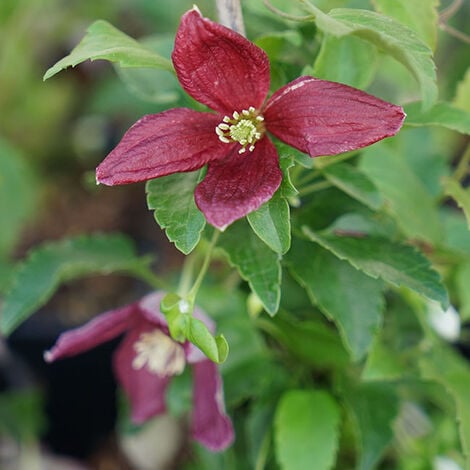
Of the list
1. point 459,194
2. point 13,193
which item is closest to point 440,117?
point 459,194

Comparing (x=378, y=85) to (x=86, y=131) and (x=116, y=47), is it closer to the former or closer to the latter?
(x=86, y=131)

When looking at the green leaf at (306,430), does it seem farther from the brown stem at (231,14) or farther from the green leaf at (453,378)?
the brown stem at (231,14)

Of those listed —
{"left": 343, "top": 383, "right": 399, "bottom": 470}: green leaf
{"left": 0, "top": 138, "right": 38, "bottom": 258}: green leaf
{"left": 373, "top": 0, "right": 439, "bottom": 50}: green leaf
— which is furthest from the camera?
{"left": 0, "top": 138, "right": 38, "bottom": 258}: green leaf

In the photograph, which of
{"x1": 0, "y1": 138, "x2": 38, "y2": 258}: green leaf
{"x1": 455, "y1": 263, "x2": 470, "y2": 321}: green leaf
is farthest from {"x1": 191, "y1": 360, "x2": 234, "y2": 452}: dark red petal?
{"x1": 0, "y1": 138, "x2": 38, "y2": 258}: green leaf

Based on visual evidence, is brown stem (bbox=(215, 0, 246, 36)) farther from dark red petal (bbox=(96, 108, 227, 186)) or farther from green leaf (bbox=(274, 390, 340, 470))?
green leaf (bbox=(274, 390, 340, 470))

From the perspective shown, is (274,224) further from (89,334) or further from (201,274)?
(89,334)

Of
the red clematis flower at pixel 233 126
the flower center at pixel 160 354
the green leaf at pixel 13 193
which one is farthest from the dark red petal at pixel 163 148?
the green leaf at pixel 13 193
